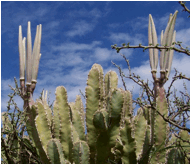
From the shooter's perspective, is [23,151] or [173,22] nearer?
[23,151]

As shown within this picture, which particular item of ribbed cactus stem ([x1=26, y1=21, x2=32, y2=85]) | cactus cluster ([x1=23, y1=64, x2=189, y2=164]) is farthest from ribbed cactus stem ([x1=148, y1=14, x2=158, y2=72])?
ribbed cactus stem ([x1=26, y1=21, x2=32, y2=85])

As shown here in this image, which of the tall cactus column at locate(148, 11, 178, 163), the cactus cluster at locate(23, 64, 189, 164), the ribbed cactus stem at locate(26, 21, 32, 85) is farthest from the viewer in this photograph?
the ribbed cactus stem at locate(26, 21, 32, 85)

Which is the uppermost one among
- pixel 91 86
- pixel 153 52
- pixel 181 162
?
pixel 153 52

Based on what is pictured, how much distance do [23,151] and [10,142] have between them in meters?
0.26

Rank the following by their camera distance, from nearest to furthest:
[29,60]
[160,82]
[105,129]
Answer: [105,129]
[160,82]
[29,60]

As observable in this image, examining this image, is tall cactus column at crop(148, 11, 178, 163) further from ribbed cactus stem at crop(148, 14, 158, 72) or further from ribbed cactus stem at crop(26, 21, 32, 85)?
ribbed cactus stem at crop(26, 21, 32, 85)

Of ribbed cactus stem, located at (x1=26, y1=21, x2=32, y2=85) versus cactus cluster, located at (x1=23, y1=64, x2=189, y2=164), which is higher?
ribbed cactus stem, located at (x1=26, y1=21, x2=32, y2=85)

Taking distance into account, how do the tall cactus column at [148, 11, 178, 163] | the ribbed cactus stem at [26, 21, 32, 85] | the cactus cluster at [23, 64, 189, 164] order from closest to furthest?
the cactus cluster at [23, 64, 189, 164], the tall cactus column at [148, 11, 178, 163], the ribbed cactus stem at [26, 21, 32, 85]

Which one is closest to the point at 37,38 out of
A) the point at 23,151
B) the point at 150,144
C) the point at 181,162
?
the point at 23,151

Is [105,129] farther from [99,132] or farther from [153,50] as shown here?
[153,50]

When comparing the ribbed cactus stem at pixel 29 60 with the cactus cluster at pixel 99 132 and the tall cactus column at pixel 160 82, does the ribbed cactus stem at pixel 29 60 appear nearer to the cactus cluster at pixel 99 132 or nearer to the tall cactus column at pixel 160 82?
the cactus cluster at pixel 99 132

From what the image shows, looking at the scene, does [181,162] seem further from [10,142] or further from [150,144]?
[10,142]

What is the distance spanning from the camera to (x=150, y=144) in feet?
12.7

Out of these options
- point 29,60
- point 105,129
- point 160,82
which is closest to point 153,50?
point 160,82
